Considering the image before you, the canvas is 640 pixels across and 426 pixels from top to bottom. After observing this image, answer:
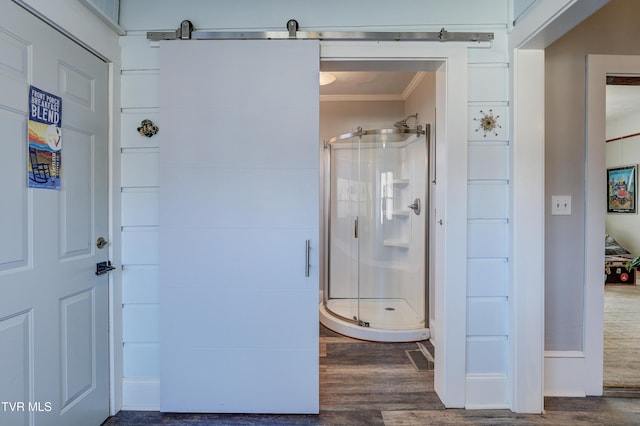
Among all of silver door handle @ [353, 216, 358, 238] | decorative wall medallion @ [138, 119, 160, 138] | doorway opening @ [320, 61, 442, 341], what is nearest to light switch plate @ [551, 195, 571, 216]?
doorway opening @ [320, 61, 442, 341]

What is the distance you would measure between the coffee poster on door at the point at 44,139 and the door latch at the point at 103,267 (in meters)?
0.47

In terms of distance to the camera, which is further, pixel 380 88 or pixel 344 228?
pixel 344 228

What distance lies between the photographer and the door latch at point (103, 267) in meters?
1.59

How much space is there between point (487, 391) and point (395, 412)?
563 mm

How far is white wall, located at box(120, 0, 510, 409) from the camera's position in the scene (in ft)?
5.66

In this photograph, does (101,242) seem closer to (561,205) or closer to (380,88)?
(561,205)

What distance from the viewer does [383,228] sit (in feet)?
10.2

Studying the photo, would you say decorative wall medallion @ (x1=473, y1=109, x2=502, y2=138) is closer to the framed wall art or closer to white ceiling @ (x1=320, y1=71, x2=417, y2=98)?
white ceiling @ (x1=320, y1=71, x2=417, y2=98)

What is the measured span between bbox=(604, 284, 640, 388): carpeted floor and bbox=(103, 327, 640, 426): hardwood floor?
0.21 metres

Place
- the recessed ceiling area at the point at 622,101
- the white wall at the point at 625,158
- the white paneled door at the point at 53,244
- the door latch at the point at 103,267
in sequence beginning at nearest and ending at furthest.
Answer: the white paneled door at the point at 53,244
the door latch at the point at 103,267
the recessed ceiling area at the point at 622,101
the white wall at the point at 625,158

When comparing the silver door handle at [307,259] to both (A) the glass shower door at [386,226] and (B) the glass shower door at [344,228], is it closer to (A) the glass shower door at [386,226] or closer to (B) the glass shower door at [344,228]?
(A) the glass shower door at [386,226]

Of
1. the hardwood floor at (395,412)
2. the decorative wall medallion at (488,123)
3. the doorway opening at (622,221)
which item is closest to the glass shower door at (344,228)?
the hardwood floor at (395,412)

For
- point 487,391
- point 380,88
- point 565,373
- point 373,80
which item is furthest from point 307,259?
point 380,88

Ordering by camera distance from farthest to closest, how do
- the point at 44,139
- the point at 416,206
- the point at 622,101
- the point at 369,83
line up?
the point at 622,101
the point at 369,83
the point at 416,206
the point at 44,139
